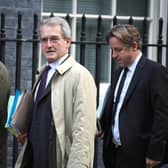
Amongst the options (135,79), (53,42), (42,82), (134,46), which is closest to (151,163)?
(135,79)

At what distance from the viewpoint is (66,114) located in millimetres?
4242

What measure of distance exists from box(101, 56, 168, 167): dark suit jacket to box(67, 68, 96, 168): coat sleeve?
0.35 m

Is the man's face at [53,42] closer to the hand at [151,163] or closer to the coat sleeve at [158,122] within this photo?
the coat sleeve at [158,122]

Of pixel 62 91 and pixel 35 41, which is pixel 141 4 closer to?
pixel 35 41

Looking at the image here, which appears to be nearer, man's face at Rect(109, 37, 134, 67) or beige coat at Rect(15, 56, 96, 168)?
beige coat at Rect(15, 56, 96, 168)

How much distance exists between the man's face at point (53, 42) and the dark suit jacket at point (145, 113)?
0.60 meters

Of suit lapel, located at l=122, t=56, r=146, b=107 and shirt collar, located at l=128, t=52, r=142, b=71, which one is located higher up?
shirt collar, located at l=128, t=52, r=142, b=71

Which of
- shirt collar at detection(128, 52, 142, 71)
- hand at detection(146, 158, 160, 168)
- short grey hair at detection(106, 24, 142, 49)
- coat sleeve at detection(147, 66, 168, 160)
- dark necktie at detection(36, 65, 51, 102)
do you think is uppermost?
short grey hair at detection(106, 24, 142, 49)

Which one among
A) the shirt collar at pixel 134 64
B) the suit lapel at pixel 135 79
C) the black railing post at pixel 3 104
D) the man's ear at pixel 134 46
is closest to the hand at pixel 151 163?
the suit lapel at pixel 135 79

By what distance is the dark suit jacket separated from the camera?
4379mm

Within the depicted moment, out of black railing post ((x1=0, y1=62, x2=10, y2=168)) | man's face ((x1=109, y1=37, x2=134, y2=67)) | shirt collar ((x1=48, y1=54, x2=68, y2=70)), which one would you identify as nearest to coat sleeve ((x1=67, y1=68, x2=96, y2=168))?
shirt collar ((x1=48, y1=54, x2=68, y2=70))

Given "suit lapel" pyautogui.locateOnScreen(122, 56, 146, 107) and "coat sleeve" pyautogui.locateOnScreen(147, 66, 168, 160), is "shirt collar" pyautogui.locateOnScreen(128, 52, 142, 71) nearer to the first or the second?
"suit lapel" pyautogui.locateOnScreen(122, 56, 146, 107)

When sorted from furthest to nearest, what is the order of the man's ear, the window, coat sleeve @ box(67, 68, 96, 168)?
the window → the man's ear → coat sleeve @ box(67, 68, 96, 168)

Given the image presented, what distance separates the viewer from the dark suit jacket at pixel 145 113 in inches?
172
